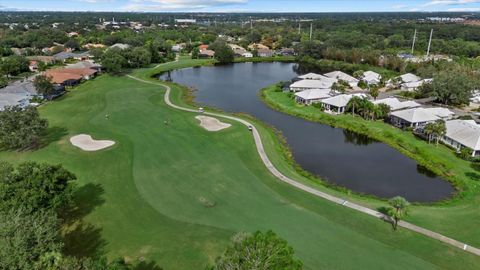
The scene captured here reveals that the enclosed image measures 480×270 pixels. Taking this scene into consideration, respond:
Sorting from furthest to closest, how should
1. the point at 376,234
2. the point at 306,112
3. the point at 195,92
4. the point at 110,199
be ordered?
the point at 195,92
the point at 306,112
the point at 110,199
the point at 376,234

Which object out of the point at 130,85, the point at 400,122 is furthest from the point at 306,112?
the point at 130,85

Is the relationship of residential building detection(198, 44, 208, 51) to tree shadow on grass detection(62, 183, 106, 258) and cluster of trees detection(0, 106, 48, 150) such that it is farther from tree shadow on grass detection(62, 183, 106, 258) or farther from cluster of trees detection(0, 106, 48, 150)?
tree shadow on grass detection(62, 183, 106, 258)

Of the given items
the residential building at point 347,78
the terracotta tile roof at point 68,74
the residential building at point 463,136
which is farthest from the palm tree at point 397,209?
the terracotta tile roof at point 68,74

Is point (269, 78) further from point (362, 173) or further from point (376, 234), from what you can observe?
point (376, 234)

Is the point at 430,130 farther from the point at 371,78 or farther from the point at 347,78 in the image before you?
the point at 371,78

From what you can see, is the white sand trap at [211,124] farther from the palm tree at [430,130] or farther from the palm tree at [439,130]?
the palm tree at [439,130]
